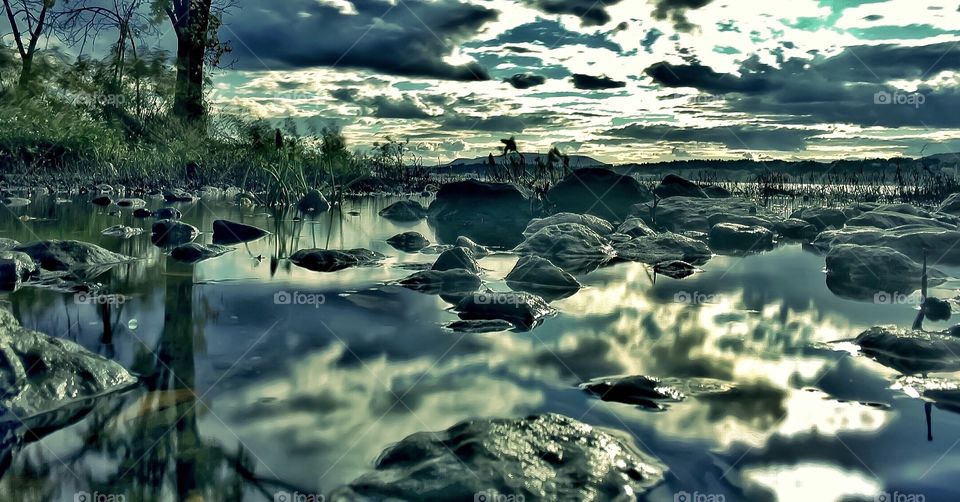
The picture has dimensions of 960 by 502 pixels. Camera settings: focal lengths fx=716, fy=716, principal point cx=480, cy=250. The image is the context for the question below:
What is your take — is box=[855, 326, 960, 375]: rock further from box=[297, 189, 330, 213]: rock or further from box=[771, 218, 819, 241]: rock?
box=[297, 189, 330, 213]: rock

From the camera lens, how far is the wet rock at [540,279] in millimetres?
6604

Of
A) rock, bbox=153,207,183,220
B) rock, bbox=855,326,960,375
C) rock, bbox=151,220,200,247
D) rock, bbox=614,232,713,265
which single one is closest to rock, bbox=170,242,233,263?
rock, bbox=151,220,200,247

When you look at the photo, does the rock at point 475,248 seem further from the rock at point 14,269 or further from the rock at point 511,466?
the rock at point 511,466

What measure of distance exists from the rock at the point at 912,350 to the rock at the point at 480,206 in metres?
10.9

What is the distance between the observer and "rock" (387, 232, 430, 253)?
9.87 metres

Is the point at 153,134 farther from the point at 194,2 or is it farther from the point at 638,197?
the point at 638,197

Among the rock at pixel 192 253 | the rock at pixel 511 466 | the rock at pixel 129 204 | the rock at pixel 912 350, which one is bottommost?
the rock at pixel 129 204

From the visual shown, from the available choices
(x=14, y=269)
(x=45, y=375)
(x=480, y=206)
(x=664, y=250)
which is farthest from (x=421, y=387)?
(x=480, y=206)

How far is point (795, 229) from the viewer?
12.8 m

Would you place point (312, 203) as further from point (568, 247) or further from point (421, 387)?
point (421, 387)

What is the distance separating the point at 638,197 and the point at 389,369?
→ 1490cm

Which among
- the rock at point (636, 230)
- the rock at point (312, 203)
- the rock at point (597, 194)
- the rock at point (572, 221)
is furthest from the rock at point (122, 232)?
the rock at point (597, 194)

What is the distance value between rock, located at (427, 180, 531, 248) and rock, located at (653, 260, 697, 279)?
704cm

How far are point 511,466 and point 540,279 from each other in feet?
14.2
